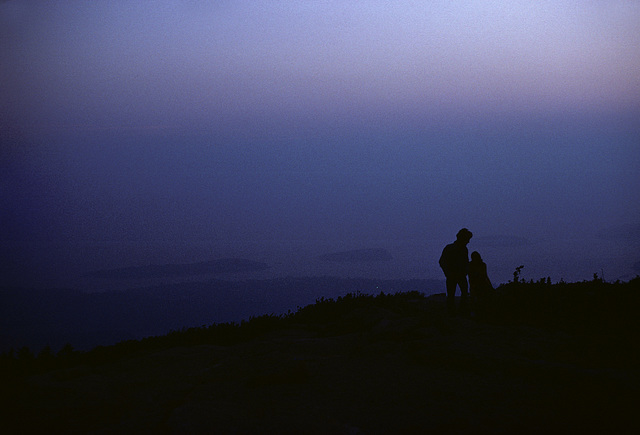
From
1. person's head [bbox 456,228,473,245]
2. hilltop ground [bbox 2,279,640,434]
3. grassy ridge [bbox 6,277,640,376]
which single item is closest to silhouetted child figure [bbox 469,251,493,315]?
grassy ridge [bbox 6,277,640,376]

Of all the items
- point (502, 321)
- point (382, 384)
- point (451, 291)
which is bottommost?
point (382, 384)

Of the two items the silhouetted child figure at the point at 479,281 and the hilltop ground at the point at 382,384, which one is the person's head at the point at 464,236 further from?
the hilltop ground at the point at 382,384

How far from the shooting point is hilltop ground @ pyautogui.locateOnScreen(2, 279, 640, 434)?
4.57 m

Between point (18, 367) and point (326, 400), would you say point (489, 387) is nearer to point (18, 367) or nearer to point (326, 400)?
point (326, 400)

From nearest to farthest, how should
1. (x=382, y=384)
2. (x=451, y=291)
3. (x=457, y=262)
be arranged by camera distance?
1. (x=382, y=384)
2. (x=457, y=262)
3. (x=451, y=291)

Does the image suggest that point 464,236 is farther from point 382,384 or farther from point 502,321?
point 382,384

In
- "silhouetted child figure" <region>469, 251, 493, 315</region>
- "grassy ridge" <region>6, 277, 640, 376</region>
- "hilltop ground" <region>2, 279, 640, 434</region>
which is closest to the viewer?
"hilltop ground" <region>2, 279, 640, 434</region>

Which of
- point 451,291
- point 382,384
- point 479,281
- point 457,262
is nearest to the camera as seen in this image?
point 382,384

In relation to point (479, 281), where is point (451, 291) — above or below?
below

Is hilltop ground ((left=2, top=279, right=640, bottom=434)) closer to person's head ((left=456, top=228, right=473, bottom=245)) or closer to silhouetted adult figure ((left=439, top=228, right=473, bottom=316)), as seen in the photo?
silhouetted adult figure ((left=439, top=228, right=473, bottom=316))

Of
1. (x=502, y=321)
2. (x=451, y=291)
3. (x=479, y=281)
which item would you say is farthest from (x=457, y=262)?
(x=502, y=321)

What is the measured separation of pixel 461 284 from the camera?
11977mm

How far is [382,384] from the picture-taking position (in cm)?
566

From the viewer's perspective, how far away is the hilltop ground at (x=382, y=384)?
4.57m
